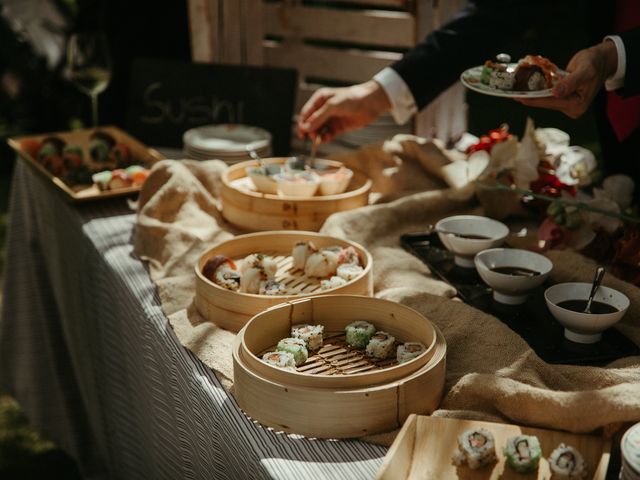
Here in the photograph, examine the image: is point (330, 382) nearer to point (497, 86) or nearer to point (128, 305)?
point (497, 86)

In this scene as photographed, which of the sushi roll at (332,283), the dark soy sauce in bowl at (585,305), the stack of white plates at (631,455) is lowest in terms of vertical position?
the sushi roll at (332,283)

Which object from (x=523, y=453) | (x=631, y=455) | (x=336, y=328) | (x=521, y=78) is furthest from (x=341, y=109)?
(x=631, y=455)

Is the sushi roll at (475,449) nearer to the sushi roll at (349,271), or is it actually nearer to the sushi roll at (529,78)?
the sushi roll at (349,271)

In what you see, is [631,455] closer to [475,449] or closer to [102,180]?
[475,449]

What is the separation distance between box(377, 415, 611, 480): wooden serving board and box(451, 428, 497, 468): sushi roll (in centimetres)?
2

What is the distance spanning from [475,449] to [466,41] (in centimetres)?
144

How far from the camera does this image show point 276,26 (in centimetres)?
301

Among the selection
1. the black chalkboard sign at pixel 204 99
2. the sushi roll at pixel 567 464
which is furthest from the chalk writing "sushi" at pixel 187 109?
the sushi roll at pixel 567 464

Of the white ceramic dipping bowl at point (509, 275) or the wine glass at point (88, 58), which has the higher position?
the wine glass at point (88, 58)

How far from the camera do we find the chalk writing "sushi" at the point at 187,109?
281 cm

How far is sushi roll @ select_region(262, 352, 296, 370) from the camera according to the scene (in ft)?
4.28

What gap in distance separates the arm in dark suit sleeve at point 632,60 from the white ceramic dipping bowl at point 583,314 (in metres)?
0.41

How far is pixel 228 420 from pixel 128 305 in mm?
646

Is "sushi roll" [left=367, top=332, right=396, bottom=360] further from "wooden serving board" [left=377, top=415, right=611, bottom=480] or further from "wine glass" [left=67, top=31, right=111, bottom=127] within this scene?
"wine glass" [left=67, top=31, right=111, bottom=127]
